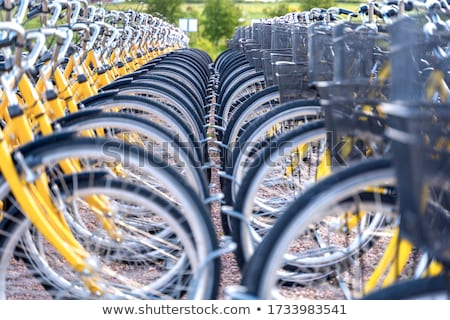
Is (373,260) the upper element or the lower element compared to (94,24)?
lower

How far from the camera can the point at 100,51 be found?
5418mm

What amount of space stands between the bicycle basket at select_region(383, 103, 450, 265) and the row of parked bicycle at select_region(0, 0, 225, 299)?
29.1 inches

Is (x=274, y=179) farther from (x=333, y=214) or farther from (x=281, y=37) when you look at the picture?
(x=281, y=37)

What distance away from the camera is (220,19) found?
98.2 ft

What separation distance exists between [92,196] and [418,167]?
1.33 meters

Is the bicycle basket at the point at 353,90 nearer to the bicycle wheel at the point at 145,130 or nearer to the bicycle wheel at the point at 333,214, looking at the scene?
the bicycle wheel at the point at 333,214

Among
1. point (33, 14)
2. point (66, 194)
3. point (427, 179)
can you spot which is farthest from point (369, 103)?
point (33, 14)

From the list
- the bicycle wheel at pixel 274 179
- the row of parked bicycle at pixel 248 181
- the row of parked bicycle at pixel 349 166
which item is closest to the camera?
the row of parked bicycle at pixel 349 166

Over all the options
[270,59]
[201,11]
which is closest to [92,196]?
[270,59]

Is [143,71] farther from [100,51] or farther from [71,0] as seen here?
[71,0]

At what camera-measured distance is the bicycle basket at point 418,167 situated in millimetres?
2018

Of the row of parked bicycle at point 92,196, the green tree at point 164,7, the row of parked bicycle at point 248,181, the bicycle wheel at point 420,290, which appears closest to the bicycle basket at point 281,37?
the row of parked bicycle at point 248,181

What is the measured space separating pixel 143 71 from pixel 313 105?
7.07ft

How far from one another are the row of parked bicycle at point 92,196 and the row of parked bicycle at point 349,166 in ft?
0.88
